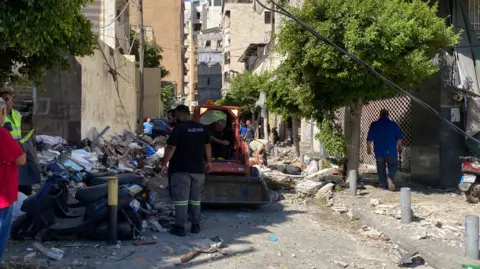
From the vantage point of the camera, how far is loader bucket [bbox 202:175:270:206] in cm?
931

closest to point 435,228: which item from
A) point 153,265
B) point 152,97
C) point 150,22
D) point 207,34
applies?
point 153,265

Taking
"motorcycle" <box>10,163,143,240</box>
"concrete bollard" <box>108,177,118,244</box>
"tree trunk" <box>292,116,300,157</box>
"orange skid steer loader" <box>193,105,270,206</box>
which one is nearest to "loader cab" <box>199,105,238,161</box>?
"orange skid steer loader" <box>193,105,270,206</box>

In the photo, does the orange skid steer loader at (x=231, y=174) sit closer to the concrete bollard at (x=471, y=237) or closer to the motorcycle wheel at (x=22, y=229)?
the motorcycle wheel at (x=22, y=229)

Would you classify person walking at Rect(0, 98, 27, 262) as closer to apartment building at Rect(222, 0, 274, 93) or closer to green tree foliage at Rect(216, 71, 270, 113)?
green tree foliage at Rect(216, 71, 270, 113)

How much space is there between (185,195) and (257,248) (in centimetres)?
131

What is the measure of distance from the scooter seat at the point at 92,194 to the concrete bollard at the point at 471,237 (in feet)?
14.8

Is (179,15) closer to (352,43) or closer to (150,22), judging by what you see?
(150,22)

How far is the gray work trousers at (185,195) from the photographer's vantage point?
24.1 feet

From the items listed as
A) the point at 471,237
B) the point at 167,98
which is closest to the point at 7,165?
the point at 471,237

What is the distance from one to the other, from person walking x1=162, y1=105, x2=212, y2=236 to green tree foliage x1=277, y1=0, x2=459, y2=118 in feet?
11.2

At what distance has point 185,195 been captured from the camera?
737 cm

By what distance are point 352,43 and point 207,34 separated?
70.8m

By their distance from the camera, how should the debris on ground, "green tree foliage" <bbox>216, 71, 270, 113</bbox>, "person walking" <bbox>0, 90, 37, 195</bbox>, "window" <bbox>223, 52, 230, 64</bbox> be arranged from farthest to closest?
1. "window" <bbox>223, 52, 230, 64</bbox>
2. "green tree foliage" <bbox>216, 71, 270, 113</bbox>
3. "person walking" <bbox>0, 90, 37, 195</bbox>
4. the debris on ground

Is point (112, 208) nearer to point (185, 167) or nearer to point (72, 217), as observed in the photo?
point (72, 217)
